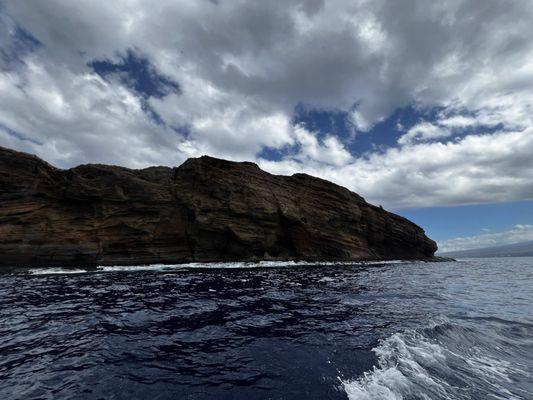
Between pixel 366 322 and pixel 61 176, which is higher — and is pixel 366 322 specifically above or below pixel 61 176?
below

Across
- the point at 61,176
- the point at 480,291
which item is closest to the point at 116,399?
the point at 480,291

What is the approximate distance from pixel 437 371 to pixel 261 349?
5.13 metres

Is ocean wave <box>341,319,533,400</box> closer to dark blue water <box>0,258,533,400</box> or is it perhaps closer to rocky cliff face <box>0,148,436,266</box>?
dark blue water <box>0,258,533,400</box>

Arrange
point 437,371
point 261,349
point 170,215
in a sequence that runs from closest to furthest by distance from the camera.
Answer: point 437,371, point 261,349, point 170,215

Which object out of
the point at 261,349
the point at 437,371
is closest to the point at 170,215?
the point at 261,349

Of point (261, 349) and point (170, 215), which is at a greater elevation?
point (170, 215)

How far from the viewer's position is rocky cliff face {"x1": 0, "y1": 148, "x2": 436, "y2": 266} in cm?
4416

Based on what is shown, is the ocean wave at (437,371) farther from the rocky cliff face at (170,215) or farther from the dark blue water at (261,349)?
the rocky cliff face at (170,215)

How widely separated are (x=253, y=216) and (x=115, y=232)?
23891 millimetres

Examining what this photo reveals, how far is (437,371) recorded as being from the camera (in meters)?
8.42

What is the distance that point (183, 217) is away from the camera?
181ft

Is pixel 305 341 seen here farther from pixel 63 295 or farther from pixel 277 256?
pixel 277 256

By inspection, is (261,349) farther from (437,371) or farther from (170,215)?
(170,215)

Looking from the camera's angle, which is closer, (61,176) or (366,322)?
(366,322)
